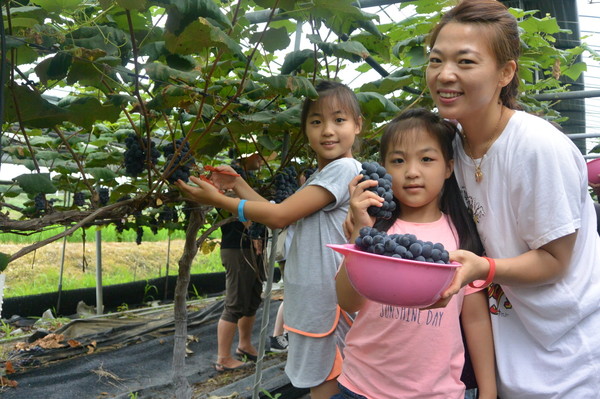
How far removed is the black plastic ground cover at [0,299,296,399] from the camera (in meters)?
3.22

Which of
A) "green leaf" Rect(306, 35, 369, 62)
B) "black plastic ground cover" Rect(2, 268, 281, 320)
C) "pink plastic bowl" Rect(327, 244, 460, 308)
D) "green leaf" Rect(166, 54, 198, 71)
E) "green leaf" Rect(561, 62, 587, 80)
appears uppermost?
"green leaf" Rect(561, 62, 587, 80)

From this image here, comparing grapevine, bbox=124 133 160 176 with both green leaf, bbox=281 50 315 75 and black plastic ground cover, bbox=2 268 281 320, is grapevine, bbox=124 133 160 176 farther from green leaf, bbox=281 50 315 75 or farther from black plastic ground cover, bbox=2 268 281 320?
black plastic ground cover, bbox=2 268 281 320

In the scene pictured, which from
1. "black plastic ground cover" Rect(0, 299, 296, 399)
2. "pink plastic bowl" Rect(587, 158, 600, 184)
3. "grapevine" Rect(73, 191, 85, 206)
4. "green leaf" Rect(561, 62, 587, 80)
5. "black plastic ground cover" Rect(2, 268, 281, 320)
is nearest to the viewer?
"pink plastic bowl" Rect(587, 158, 600, 184)

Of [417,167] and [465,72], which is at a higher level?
[465,72]

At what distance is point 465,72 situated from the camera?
1.13 metres

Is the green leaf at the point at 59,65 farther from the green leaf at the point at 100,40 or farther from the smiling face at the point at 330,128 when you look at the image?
the smiling face at the point at 330,128

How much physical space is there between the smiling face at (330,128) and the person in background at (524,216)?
547 mm

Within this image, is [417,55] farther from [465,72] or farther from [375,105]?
[465,72]

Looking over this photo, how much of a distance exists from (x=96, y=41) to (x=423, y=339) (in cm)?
113

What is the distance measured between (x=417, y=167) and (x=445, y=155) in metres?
0.08

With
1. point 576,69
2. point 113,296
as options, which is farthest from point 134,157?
point 113,296

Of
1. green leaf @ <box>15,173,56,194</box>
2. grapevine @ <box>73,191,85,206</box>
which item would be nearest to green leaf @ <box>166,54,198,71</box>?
green leaf @ <box>15,173,56,194</box>

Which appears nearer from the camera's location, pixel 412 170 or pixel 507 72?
pixel 507 72

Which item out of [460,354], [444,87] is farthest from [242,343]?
[444,87]
